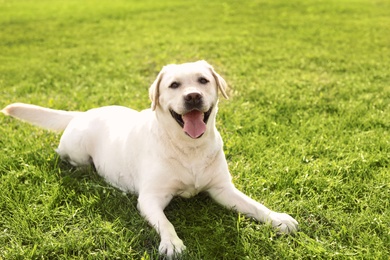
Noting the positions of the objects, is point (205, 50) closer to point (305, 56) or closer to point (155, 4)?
point (305, 56)

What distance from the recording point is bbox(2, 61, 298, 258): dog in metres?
3.59

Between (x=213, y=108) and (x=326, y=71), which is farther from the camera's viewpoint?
(x=326, y=71)

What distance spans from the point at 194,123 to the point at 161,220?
0.84 m

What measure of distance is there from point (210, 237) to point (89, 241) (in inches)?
36.7

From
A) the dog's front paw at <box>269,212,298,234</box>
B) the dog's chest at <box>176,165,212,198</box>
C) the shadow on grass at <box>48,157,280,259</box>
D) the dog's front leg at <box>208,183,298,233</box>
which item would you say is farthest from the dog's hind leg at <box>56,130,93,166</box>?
the dog's front paw at <box>269,212,298,234</box>

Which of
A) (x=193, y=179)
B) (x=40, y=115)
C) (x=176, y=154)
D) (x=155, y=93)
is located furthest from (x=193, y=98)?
(x=40, y=115)

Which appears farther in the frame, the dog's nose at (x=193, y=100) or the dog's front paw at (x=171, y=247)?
the dog's nose at (x=193, y=100)

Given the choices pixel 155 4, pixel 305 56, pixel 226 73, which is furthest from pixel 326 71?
pixel 155 4

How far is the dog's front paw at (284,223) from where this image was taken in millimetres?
3467

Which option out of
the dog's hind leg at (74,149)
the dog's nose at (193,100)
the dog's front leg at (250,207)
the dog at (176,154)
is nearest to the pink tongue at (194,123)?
the dog at (176,154)

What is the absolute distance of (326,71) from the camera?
26.4 ft

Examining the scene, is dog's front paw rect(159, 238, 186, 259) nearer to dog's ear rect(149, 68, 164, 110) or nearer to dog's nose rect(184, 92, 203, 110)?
dog's nose rect(184, 92, 203, 110)

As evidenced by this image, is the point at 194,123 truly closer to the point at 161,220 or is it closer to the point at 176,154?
the point at 176,154

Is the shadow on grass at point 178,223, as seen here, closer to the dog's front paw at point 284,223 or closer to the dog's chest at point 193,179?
the dog's front paw at point 284,223
